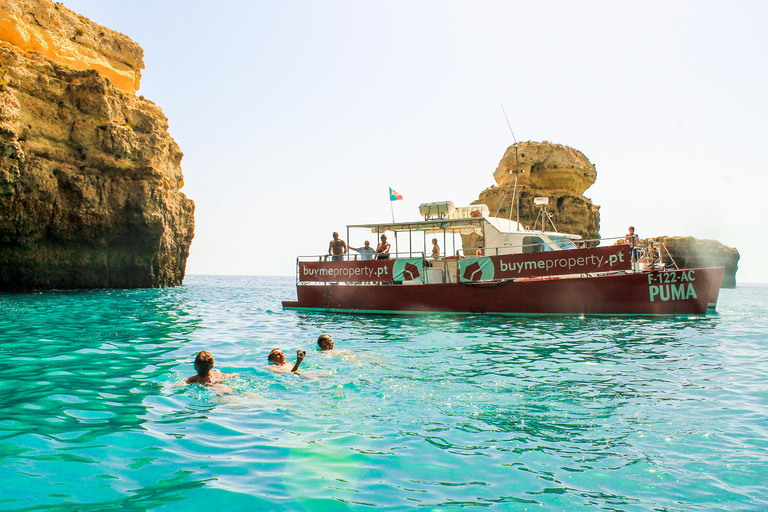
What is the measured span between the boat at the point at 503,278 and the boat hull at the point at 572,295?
0.03 m

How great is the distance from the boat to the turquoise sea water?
4751mm

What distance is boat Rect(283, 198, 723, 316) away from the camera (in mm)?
15992

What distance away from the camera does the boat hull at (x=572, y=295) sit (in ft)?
52.2

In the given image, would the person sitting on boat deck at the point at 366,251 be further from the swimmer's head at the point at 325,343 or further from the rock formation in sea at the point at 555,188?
the rock formation in sea at the point at 555,188

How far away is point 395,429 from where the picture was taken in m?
5.60

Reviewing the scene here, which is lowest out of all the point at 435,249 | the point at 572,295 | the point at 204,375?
the point at 204,375

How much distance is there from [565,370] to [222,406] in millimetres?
5675

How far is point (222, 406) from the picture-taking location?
6.58m

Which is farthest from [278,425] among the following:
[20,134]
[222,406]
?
[20,134]

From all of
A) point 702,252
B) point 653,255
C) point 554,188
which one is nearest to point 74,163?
point 653,255

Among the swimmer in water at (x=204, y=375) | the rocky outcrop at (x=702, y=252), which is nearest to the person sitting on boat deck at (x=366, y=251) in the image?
the swimmer in water at (x=204, y=375)

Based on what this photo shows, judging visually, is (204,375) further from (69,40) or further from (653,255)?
(69,40)

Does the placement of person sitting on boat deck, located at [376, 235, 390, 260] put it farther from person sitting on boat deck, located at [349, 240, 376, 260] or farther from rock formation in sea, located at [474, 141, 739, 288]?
rock formation in sea, located at [474, 141, 739, 288]

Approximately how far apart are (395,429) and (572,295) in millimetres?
12586
